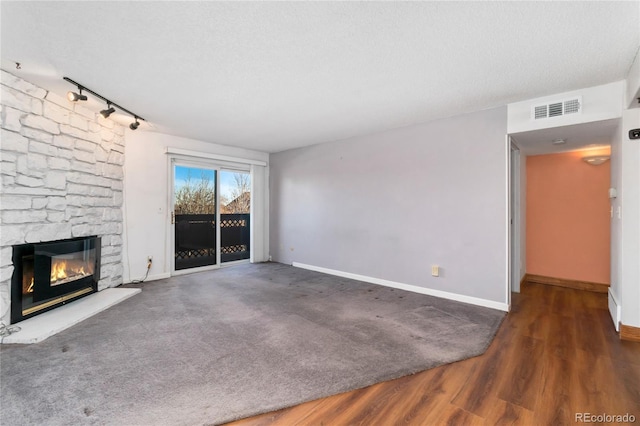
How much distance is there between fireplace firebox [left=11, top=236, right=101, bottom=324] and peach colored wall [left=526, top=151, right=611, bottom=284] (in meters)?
6.61

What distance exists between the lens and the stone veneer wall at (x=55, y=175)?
2.57 metres

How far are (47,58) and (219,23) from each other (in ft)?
5.45

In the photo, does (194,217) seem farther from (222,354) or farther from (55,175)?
(222,354)

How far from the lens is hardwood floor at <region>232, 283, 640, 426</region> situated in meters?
1.58

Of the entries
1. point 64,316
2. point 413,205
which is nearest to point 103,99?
point 64,316

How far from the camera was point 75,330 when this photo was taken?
2.66 m

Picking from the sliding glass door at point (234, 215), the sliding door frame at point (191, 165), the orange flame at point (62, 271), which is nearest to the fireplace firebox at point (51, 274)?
the orange flame at point (62, 271)

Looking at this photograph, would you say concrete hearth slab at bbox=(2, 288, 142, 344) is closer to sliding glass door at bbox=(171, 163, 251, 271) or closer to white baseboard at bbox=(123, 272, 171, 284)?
white baseboard at bbox=(123, 272, 171, 284)

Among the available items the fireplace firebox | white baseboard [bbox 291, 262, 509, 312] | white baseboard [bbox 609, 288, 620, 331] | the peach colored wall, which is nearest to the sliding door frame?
the fireplace firebox

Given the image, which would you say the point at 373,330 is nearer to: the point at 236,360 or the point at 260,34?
the point at 236,360

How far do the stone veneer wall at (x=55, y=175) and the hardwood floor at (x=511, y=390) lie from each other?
2.97 m

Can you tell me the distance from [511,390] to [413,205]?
8.32ft

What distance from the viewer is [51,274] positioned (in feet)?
9.80

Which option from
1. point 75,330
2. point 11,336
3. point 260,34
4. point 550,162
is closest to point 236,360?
point 75,330
